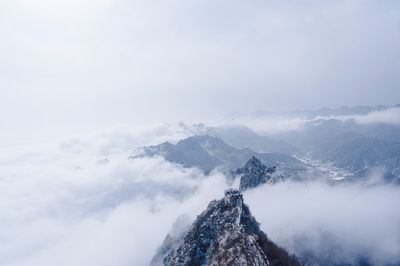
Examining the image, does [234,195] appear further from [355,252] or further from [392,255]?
[392,255]

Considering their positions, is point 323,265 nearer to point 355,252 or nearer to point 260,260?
point 355,252

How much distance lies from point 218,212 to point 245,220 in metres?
13.2

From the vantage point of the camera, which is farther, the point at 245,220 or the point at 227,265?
the point at 245,220

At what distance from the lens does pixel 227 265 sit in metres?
52.2

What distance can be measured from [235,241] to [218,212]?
2489 cm

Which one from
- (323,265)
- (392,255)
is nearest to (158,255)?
(323,265)

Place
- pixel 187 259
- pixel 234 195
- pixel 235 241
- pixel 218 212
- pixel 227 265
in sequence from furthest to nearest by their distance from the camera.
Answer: pixel 234 195 → pixel 218 212 → pixel 187 259 → pixel 235 241 → pixel 227 265

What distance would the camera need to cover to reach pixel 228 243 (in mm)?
62250

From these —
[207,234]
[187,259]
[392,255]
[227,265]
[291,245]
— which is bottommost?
[392,255]

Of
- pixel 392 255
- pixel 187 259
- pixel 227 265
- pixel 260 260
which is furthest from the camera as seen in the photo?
pixel 392 255

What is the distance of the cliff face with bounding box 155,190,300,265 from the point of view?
56.2 metres

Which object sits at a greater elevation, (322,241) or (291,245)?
(291,245)

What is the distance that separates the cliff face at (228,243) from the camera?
184ft

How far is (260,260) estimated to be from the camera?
55.8 m
